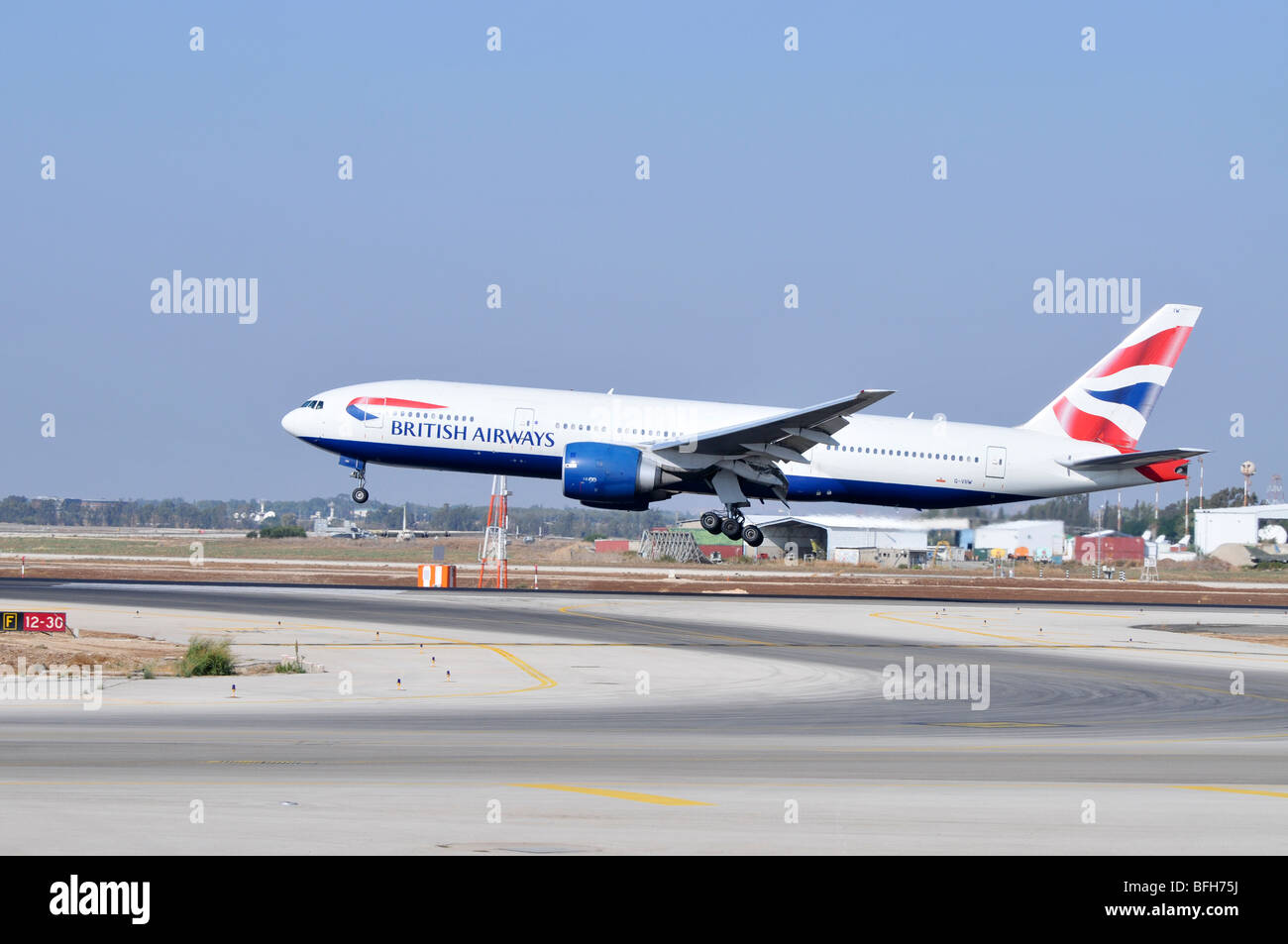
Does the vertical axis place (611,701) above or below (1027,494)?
below

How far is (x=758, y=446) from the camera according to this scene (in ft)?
140

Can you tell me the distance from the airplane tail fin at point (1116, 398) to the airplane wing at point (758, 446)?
31.3ft

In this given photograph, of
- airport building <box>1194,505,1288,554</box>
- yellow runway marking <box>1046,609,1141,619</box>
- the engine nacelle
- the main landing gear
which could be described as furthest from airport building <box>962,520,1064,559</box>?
the engine nacelle

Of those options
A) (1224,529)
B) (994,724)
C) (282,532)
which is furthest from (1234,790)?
(282,532)

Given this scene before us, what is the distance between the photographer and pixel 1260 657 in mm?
32406

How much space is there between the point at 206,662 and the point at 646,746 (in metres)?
11.1

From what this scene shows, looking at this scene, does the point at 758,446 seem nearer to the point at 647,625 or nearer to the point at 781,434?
the point at 781,434

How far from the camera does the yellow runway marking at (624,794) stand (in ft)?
40.6

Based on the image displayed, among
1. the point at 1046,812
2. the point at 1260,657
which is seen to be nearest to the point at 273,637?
the point at 1046,812

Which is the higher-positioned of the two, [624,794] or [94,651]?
[94,651]

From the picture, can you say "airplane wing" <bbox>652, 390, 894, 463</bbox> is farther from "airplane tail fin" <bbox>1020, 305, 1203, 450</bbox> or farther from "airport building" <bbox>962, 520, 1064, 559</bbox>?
"airport building" <bbox>962, 520, 1064, 559</bbox>
